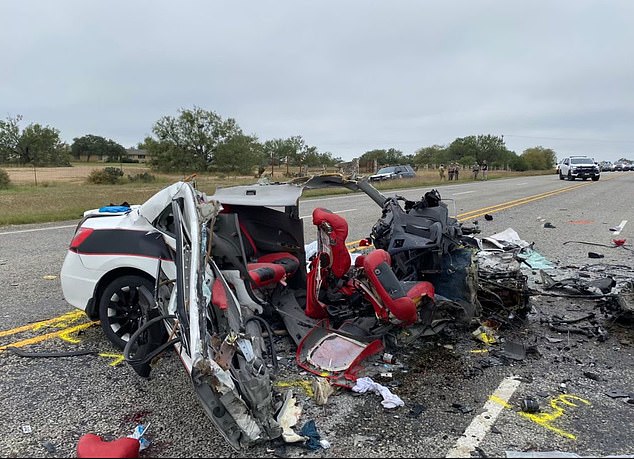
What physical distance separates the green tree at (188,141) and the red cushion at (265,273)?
48.3 meters

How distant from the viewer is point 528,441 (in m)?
2.83

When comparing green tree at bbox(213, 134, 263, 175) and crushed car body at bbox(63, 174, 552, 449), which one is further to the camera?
green tree at bbox(213, 134, 263, 175)

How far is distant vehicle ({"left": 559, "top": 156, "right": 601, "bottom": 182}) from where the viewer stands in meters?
35.3

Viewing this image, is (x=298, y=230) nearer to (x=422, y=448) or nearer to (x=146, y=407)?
(x=146, y=407)

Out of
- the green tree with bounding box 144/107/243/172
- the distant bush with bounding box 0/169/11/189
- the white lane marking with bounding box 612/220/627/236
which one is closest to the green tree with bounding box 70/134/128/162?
the green tree with bounding box 144/107/243/172

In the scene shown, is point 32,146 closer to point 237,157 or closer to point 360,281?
Result: point 237,157

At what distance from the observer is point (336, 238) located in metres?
3.92

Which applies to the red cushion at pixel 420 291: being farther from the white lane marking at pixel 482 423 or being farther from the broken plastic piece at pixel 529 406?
the broken plastic piece at pixel 529 406

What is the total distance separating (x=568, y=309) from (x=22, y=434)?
199 inches

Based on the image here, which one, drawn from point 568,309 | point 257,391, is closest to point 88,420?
point 257,391

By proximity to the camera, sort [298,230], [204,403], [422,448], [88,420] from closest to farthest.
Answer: [204,403]
[422,448]
[88,420]
[298,230]

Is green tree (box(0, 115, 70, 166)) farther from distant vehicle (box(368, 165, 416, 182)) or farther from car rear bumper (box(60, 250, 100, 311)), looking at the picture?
car rear bumper (box(60, 250, 100, 311))

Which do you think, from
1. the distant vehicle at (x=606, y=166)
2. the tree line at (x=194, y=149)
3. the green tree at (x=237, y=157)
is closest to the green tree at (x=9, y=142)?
the tree line at (x=194, y=149)

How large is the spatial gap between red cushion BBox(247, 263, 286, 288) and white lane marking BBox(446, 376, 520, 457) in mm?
1938
